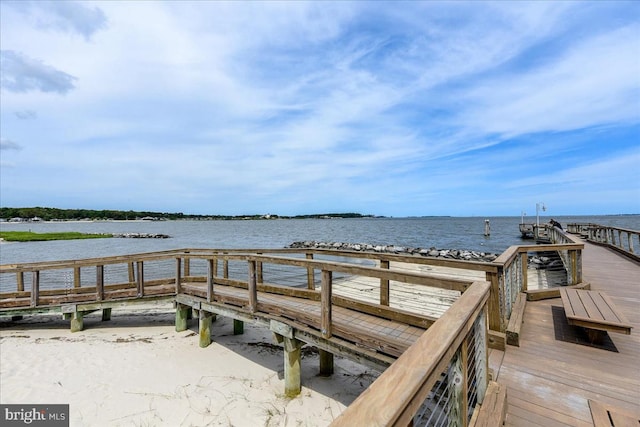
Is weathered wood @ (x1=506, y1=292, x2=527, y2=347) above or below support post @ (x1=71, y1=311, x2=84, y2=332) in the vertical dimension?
above

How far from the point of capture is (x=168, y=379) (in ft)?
17.2

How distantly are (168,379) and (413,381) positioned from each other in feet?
18.2

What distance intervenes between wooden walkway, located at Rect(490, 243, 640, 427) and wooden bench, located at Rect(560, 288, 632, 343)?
0.25m

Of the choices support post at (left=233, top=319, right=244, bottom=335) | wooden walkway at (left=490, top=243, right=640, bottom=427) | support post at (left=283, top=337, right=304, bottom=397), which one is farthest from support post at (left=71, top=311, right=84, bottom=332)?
wooden walkway at (left=490, top=243, right=640, bottom=427)

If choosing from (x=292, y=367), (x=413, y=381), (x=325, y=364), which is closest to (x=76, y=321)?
(x=292, y=367)

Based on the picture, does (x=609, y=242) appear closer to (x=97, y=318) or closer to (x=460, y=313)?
(x=460, y=313)

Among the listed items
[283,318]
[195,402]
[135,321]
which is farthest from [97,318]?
[283,318]

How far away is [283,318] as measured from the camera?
498 cm

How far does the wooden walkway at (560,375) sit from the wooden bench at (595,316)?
0.25 meters

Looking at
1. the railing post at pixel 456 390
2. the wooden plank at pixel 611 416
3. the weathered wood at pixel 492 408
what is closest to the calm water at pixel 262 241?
the wooden plank at pixel 611 416

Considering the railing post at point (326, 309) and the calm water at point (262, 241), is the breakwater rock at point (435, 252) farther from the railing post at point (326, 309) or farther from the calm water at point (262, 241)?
the railing post at point (326, 309)

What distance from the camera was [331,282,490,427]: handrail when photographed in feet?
2.84

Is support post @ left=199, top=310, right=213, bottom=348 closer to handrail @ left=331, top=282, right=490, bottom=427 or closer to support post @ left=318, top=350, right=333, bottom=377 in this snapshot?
support post @ left=318, top=350, right=333, bottom=377

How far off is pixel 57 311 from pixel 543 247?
10.7 m
